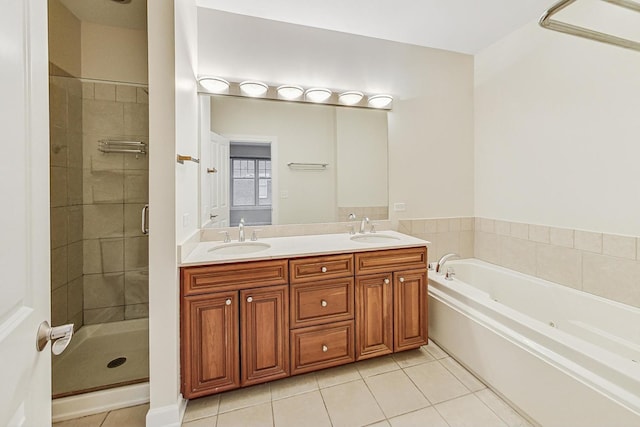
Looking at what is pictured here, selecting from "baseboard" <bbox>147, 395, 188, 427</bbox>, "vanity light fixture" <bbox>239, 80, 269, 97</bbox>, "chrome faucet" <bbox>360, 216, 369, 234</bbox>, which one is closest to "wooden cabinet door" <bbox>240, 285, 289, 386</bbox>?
"baseboard" <bbox>147, 395, 188, 427</bbox>

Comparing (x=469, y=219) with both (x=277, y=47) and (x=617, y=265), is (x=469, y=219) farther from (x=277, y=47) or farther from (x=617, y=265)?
(x=277, y=47)

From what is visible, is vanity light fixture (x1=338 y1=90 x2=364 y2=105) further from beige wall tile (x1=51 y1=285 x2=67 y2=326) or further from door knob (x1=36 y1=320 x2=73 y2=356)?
beige wall tile (x1=51 y1=285 x2=67 y2=326)

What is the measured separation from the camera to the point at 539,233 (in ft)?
7.65

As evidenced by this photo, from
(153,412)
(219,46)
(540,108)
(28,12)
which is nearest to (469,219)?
(540,108)

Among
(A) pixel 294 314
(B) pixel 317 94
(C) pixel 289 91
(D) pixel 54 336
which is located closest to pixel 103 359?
(A) pixel 294 314

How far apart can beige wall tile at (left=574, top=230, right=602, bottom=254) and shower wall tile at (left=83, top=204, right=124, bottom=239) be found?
3.54 metres

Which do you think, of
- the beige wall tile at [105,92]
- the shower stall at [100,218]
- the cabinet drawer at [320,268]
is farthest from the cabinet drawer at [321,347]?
the beige wall tile at [105,92]

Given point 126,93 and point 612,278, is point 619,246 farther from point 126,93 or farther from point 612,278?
point 126,93

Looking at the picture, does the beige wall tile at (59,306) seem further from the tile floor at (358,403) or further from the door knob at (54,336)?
the door knob at (54,336)

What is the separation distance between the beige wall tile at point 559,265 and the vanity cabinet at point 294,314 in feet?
3.57

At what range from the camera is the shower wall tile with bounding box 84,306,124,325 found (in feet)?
7.27

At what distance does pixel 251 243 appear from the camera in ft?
6.87

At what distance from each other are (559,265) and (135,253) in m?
3.43

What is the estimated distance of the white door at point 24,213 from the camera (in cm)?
49
